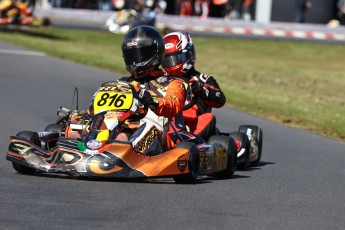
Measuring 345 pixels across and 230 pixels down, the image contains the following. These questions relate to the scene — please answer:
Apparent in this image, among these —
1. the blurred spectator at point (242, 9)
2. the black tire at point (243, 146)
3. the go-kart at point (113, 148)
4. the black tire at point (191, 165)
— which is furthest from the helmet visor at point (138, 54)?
the blurred spectator at point (242, 9)

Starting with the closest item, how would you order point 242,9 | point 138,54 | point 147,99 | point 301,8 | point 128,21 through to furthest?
point 147,99
point 138,54
point 128,21
point 301,8
point 242,9

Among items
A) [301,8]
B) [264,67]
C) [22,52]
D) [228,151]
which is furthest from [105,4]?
[228,151]

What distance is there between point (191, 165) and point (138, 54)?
97 cm

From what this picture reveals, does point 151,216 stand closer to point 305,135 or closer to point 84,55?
point 305,135

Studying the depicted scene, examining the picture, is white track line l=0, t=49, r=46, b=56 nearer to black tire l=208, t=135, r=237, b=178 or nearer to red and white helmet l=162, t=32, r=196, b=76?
red and white helmet l=162, t=32, r=196, b=76

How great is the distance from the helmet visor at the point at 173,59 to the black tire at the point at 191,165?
1.42m

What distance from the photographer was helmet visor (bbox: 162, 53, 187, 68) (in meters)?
8.48

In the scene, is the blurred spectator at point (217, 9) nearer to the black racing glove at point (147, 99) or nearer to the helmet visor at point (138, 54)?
the helmet visor at point (138, 54)

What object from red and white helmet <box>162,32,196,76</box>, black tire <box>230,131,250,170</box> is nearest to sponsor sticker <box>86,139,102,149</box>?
red and white helmet <box>162,32,196,76</box>

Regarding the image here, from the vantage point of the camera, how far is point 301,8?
121 ft

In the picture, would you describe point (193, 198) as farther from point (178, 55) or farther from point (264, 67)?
point (264, 67)

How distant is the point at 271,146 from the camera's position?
10.8 meters

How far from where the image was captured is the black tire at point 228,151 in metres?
7.87

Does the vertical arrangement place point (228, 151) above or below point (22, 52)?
above
